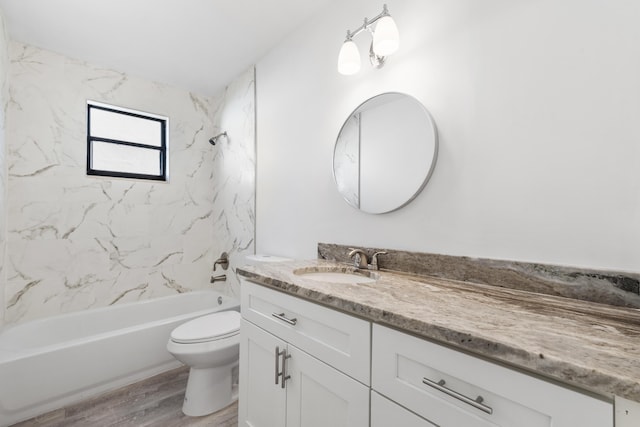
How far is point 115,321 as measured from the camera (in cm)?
246

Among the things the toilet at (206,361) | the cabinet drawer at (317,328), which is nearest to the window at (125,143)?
the toilet at (206,361)

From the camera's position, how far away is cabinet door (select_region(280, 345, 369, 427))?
838 mm

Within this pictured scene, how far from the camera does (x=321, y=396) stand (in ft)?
3.13

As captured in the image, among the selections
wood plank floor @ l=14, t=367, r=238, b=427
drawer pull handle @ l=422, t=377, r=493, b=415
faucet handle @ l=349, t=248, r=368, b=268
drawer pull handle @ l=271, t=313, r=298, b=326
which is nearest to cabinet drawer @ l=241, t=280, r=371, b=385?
drawer pull handle @ l=271, t=313, r=298, b=326

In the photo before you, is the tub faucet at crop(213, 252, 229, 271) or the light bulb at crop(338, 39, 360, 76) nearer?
the light bulb at crop(338, 39, 360, 76)

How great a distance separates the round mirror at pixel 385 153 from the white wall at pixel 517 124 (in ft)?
0.16

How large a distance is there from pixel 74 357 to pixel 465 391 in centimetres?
224

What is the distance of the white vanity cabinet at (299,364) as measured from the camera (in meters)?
0.85

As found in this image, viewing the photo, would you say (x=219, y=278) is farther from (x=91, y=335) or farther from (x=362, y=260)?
(x=362, y=260)

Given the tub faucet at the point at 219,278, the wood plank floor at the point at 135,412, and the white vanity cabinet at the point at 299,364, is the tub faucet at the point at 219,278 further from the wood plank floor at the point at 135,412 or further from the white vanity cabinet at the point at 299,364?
the white vanity cabinet at the point at 299,364

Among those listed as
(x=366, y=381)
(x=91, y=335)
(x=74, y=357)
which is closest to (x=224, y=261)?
(x=91, y=335)

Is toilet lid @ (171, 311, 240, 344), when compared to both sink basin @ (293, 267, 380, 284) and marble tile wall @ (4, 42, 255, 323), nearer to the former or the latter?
marble tile wall @ (4, 42, 255, 323)

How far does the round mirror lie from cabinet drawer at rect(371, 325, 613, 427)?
2.55ft

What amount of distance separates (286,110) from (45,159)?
1.97m
